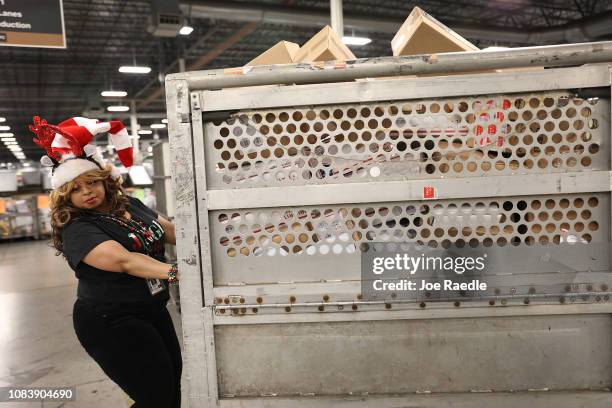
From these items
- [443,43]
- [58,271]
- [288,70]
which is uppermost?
[443,43]

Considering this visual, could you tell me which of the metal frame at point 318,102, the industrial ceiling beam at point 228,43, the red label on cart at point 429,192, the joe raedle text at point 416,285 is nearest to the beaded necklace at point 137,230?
the metal frame at point 318,102

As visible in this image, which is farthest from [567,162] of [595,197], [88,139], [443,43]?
[88,139]

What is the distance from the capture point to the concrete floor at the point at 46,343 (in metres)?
3.35

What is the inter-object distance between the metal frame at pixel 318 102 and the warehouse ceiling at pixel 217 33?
7694 mm

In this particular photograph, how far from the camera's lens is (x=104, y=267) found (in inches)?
67.1

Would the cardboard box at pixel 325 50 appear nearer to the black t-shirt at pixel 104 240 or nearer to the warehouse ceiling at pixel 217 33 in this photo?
the black t-shirt at pixel 104 240

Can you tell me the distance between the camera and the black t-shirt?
172cm

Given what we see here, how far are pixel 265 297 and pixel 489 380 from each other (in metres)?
0.63

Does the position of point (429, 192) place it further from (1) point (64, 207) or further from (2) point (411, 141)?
(1) point (64, 207)

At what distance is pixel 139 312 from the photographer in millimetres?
1933

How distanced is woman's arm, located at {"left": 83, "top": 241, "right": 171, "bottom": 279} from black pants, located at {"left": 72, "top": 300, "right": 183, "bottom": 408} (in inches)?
10.0

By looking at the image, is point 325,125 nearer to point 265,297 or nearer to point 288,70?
point 288,70

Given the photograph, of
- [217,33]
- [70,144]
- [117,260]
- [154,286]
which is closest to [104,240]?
[117,260]

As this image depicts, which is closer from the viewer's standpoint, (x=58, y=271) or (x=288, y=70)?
(x=288, y=70)
